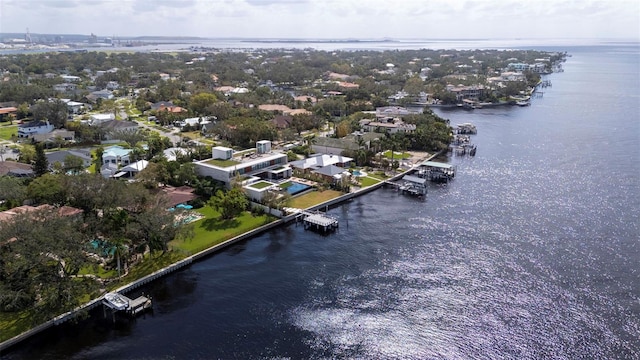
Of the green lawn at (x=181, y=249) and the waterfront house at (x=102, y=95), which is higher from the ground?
the waterfront house at (x=102, y=95)

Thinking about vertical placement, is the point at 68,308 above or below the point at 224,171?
below

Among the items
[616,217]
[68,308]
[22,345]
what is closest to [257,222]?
[68,308]

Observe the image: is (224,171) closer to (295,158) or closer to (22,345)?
(295,158)

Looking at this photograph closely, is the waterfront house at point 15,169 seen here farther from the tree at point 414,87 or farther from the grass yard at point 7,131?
the tree at point 414,87

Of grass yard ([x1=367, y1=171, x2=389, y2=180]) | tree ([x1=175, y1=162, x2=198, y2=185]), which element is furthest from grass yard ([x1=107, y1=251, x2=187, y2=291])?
grass yard ([x1=367, y1=171, x2=389, y2=180])

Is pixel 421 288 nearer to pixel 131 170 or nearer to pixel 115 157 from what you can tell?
pixel 131 170

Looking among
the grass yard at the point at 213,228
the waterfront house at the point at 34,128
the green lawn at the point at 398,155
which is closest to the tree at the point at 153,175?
the grass yard at the point at 213,228
